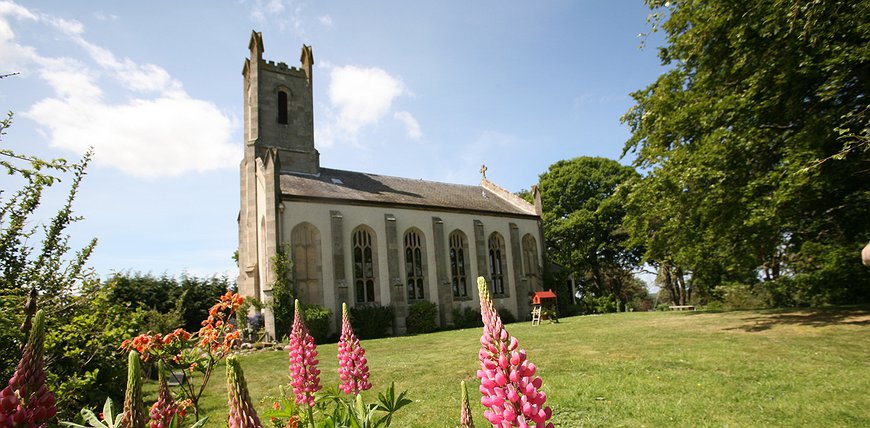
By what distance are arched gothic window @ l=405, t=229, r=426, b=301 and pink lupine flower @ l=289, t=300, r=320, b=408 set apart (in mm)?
21445

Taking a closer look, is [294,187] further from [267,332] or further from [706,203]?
[706,203]

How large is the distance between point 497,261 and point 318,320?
13838 millimetres

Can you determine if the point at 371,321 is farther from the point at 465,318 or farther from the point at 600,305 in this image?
the point at 600,305

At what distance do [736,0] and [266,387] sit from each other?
15759 millimetres

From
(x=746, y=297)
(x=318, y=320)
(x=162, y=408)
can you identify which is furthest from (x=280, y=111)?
(x=746, y=297)

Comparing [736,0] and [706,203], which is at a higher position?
[736,0]

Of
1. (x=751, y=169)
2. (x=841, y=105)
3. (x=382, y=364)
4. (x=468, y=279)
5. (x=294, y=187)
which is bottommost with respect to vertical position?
(x=382, y=364)

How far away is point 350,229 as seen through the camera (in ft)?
75.4

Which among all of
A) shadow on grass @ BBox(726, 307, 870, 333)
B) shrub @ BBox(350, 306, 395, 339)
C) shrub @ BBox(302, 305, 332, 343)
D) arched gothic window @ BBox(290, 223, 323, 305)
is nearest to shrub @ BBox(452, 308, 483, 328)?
shrub @ BBox(350, 306, 395, 339)

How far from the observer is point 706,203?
12258mm

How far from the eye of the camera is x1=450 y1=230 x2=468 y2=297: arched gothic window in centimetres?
2666

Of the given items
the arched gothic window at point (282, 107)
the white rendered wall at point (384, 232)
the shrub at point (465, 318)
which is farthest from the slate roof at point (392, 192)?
the shrub at point (465, 318)

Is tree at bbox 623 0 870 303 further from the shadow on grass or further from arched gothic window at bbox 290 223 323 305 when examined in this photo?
arched gothic window at bbox 290 223 323 305

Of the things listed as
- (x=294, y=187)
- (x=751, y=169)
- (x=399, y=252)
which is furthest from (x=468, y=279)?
Answer: (x=751, y=169)
